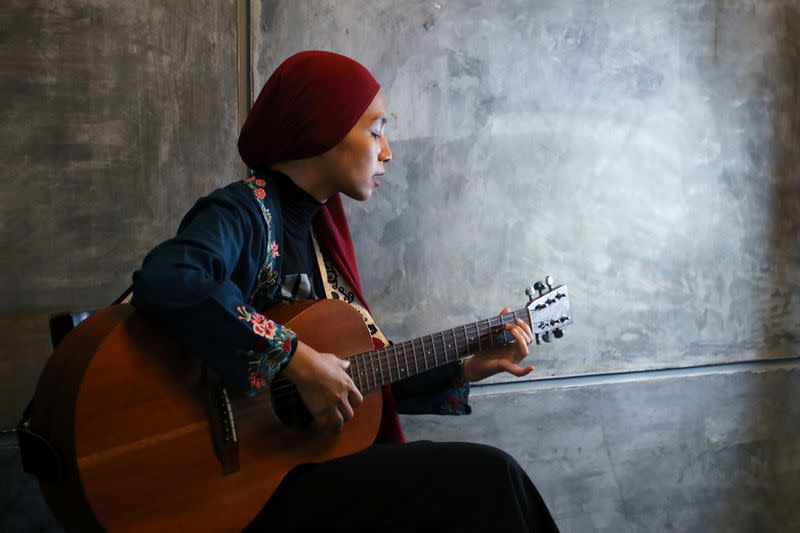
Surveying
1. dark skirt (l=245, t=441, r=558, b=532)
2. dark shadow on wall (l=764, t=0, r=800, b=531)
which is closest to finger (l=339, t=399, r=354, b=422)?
dark skirt (l=245, t=441, r=558, b=532)

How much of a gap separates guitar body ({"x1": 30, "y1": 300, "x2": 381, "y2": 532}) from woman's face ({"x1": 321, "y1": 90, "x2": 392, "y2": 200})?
1.61 feet

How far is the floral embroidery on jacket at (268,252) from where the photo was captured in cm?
145

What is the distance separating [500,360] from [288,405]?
53 cm

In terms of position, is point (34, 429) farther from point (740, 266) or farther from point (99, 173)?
point (740, 266)

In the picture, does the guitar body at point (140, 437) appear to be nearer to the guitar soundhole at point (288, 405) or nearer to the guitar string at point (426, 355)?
the guitar soundhole at point (288, 405)

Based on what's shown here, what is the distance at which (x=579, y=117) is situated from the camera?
7.59 ft

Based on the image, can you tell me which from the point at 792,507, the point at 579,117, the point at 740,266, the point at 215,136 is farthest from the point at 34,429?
the point at 792,507

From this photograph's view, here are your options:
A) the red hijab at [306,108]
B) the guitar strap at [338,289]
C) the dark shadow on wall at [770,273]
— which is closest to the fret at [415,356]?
the guitar strap at [338,289]

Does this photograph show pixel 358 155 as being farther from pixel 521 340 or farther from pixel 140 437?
pixel 140 437

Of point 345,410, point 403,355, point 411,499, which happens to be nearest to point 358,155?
point 403,355

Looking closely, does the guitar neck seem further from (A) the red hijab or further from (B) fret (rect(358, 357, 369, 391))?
(A) the red hijab

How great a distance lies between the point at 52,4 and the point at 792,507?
2.66 m

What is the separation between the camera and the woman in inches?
47.4

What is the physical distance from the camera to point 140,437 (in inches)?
45.4
